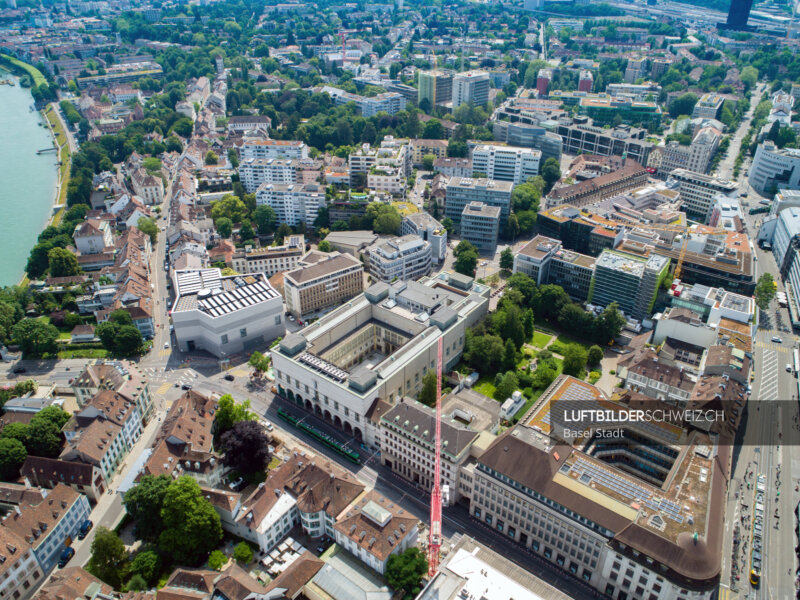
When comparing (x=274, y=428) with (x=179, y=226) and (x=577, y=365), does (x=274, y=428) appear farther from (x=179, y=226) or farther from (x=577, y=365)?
(x=179, y=226)

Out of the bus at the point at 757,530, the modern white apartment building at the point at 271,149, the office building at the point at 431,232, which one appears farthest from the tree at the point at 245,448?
the modern white apartment building at the point at 271,149

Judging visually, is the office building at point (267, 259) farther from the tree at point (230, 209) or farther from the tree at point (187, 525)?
the tree at point (187, 525)

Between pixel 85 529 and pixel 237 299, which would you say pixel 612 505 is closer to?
pixel 85 529

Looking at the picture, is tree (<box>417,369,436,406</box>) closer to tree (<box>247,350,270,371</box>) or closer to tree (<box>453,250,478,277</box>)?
tree (<box>247,350,270,371</box>)

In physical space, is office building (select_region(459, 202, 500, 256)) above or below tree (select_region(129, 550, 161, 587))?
above

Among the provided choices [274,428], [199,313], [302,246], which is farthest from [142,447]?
[302,246]

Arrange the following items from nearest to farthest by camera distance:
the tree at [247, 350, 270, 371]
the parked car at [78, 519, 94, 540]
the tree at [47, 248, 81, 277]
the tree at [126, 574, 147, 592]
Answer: the tree at [126, 574, 147, 592]
the parked car at [78, 519, 94, 540]
the tree at [247, 350, 270, 371]
the tree at [47, 248, 81, 277]

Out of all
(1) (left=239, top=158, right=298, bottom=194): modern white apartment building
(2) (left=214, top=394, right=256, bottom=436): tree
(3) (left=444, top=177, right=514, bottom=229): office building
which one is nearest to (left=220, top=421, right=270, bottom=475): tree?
(2) (left=214, top=394, right=256, bottom=436): tree
